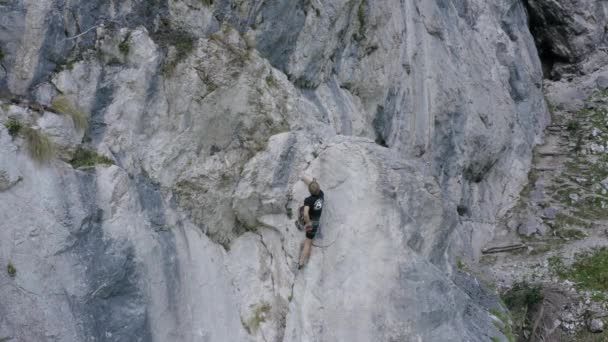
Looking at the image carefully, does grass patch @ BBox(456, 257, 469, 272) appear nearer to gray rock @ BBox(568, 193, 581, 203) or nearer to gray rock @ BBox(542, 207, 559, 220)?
gray rock @ BBox(542, 207, 559, 220)

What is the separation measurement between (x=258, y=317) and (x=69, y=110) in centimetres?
510

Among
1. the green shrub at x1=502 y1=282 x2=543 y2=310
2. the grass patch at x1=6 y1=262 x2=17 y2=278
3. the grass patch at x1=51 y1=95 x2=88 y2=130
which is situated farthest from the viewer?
the green shrub at x1=502 y1=282 x2=543 y2=310

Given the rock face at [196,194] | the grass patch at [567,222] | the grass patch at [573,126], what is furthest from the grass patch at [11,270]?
the grass patch at [573,126]

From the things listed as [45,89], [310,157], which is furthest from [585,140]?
[45,89]

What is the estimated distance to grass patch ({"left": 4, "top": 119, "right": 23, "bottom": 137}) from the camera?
9266 millimetres

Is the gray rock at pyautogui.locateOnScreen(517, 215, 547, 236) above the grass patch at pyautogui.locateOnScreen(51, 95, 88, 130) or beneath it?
beneath

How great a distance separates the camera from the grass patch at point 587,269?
17.2m

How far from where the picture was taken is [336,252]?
10992 mm

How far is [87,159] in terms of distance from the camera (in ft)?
32.9

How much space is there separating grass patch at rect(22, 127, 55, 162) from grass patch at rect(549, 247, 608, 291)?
15033 mm

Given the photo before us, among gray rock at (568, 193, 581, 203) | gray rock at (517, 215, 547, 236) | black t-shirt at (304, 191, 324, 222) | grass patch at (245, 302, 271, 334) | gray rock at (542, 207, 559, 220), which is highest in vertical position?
black t-shirt at (304, 191, 324, 222)

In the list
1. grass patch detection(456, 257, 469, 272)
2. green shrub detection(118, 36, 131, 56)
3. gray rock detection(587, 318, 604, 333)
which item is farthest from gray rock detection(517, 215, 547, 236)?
green shrub detection(118, 36, 131, 56)

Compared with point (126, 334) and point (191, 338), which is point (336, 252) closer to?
point (191, 338)

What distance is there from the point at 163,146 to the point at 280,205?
2532 millimetres
